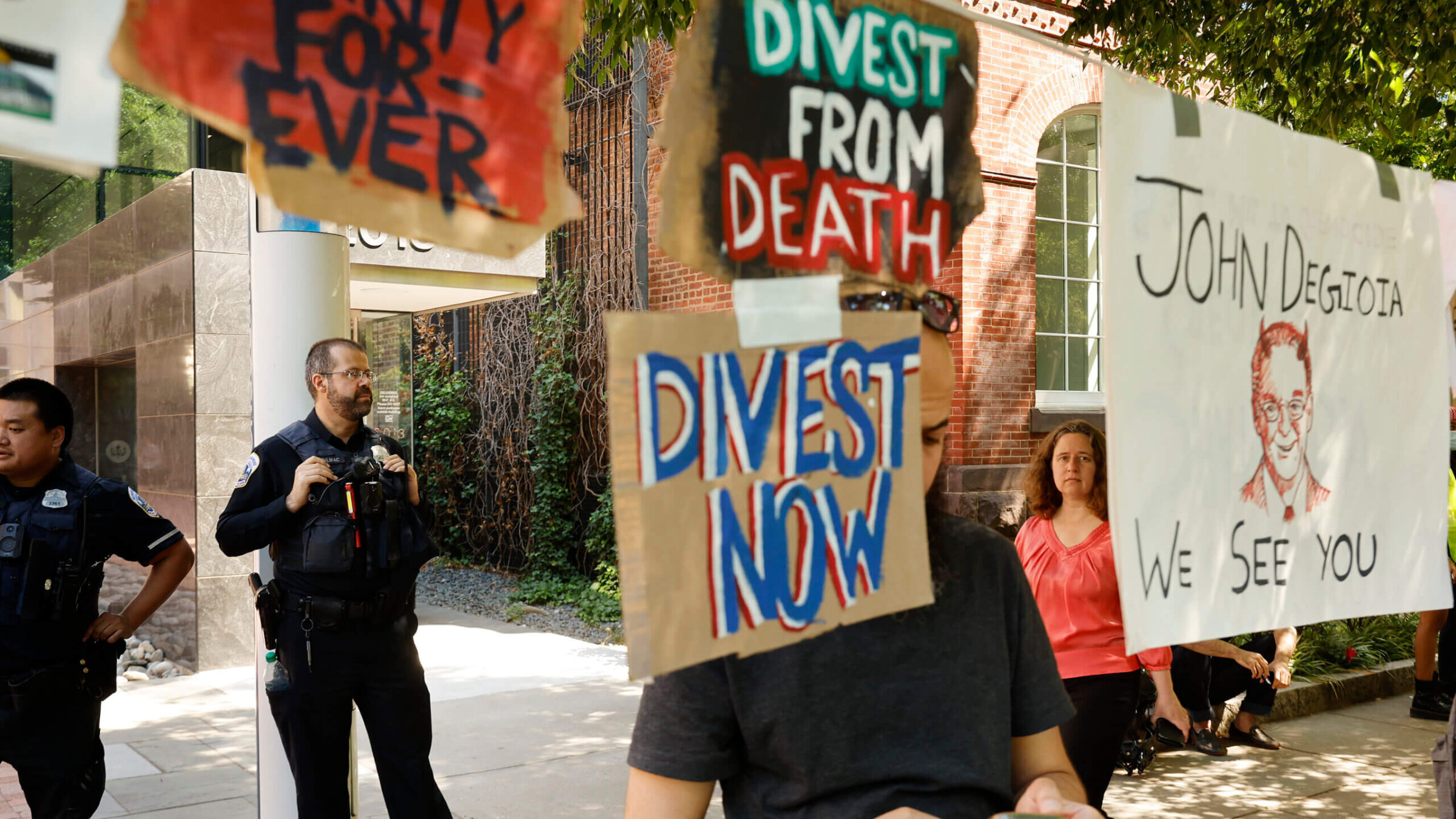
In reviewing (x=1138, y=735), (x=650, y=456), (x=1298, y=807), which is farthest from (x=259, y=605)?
(x=1298, y=807)

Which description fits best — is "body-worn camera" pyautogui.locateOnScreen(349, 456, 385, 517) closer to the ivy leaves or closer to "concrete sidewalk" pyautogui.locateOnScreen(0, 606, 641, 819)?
"concrete sidewalk" pyautogui.locateOnScreen(0, 606, 641, 819)

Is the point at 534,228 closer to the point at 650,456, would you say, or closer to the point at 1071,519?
the point at 650,456

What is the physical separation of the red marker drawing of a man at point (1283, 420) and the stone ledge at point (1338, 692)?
17.6 ft

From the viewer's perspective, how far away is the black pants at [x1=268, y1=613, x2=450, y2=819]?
3.81 m

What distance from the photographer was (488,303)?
13969 millimetres

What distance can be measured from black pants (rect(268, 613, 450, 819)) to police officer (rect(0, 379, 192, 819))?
54 centimetres

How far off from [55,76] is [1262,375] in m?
1.76

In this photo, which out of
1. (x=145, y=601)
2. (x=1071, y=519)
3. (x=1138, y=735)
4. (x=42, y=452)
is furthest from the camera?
(x=1138, y=735)

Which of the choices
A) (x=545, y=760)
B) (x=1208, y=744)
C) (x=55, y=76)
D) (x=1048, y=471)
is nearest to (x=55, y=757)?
(x=545, y=760)

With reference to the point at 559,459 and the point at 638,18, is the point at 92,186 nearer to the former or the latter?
the point at 559,459

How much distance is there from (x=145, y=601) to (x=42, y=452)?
599mm

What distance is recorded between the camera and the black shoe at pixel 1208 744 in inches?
255

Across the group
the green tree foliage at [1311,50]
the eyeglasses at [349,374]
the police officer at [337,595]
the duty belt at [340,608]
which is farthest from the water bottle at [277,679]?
the green tree foliage at [1311,50]

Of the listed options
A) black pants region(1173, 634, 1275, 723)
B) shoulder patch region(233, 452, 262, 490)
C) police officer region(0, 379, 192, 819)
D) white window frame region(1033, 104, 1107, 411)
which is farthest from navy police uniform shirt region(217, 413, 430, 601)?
white window frame region(1033, 104, 1107, 411)
